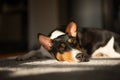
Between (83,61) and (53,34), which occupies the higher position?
(53,34)

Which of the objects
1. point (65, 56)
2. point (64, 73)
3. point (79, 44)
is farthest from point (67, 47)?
point (64, 73)

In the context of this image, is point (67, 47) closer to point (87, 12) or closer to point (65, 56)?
point (65, 56)

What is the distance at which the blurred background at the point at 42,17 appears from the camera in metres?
4.31

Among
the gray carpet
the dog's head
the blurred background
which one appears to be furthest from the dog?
the blurred background

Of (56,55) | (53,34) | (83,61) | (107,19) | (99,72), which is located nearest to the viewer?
(99,72)

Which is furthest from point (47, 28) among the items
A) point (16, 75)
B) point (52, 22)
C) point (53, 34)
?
point (16, 75)

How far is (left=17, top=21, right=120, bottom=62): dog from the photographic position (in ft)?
7.60

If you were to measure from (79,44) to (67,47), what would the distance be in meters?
0.23

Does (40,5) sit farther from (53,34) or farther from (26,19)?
(53,34)

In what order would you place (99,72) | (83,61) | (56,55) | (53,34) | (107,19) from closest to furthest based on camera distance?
(99,72)
(83,61)
(56,55)
(53,34)
(107,19)

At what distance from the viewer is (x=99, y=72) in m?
1.74

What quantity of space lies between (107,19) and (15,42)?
1399mm

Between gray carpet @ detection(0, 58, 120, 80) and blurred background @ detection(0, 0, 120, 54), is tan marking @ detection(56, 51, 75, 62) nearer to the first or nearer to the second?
gray carpet @ detection(0, 58, 120, 80)

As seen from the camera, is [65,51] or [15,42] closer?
[65,51]
